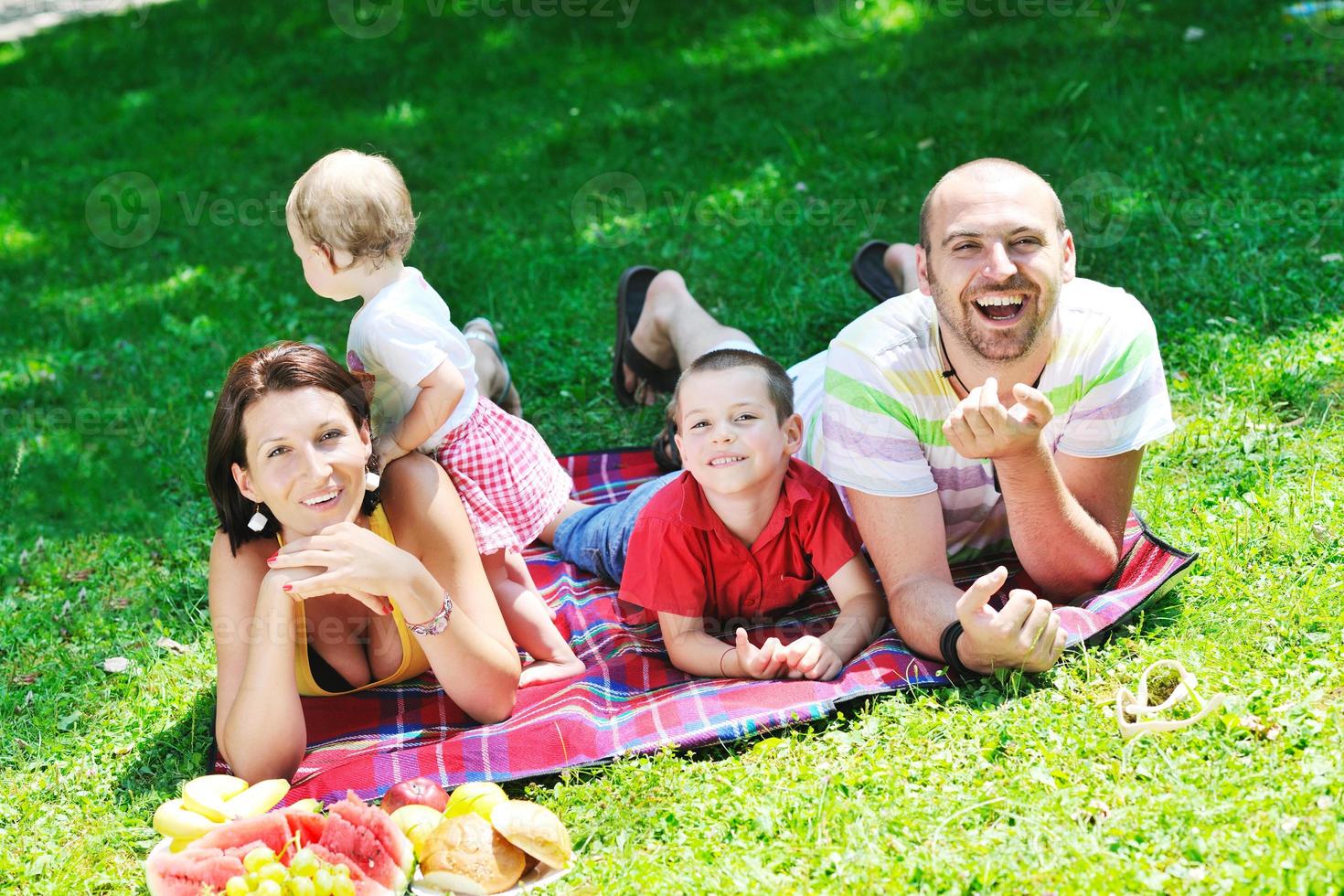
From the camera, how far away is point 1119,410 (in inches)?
141

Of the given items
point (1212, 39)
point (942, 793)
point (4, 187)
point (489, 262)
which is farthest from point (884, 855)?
point (4, 187)

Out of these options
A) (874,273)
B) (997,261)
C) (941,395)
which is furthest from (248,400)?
(874,273)

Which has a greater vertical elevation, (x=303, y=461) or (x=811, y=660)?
(x=303, y=461)

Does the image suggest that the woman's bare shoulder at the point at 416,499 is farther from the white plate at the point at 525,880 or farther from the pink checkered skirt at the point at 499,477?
the white plate at the point at 525,880

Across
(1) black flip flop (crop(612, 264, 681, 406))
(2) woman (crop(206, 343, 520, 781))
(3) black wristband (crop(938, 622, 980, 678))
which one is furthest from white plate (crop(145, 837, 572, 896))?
(1) black flip flop (crop(612, 264, 681, 406))

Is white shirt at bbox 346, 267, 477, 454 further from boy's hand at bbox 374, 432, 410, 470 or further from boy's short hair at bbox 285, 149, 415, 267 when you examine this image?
boy's short hair at bbox 285, 149, 415, 267

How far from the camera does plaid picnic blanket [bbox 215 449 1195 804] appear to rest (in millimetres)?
3451

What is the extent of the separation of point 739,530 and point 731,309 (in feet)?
9.00

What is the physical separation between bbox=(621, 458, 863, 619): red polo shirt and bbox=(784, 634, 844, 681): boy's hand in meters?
0.27

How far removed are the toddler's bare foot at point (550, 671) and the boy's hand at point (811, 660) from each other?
0.72 m

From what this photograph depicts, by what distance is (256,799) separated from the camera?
3234mm

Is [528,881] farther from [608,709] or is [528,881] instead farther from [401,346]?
[401,346]

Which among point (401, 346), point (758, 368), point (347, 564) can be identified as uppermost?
point (401, 346)

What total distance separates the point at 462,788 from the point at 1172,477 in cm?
274
